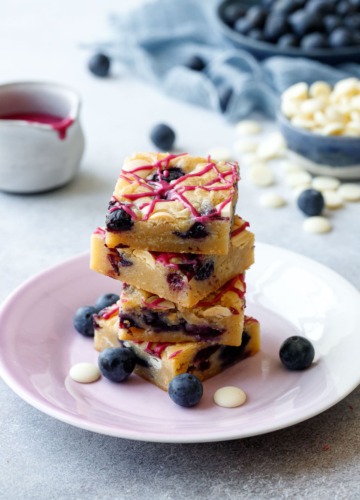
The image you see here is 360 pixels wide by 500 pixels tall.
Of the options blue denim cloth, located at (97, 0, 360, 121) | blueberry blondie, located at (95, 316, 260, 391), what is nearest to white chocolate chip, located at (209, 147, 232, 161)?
blue denim cloth, located at (97, 0, 360, 121)

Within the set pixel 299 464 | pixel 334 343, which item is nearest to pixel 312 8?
pixel 334 343

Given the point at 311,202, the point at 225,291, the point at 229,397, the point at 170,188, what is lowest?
the point at 311,202

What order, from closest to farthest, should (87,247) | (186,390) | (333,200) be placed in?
(186,390) → (87,247) → (333,200)

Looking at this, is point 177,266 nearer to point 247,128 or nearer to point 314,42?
point 247,128

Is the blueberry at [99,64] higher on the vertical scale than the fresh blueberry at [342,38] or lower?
lower

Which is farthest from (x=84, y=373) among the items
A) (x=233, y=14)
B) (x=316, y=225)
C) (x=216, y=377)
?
(x=233, y=14)

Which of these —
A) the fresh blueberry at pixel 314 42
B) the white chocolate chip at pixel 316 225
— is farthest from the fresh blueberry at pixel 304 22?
the white chocolate chip at pixel 316 225

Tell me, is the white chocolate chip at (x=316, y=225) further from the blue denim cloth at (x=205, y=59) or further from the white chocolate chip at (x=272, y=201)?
the blue denim cloth at (x=205, y=59)

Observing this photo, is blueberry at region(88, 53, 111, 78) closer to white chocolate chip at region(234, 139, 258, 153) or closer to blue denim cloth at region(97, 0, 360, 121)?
blue denim cloth at region(97, 0, 360, 121)

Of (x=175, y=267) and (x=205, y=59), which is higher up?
(x=175, y=267)
